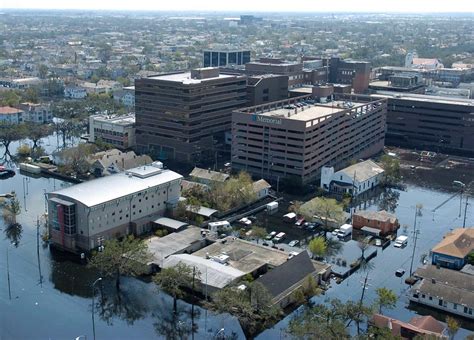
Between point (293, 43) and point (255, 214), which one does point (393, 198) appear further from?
point (293, 43)

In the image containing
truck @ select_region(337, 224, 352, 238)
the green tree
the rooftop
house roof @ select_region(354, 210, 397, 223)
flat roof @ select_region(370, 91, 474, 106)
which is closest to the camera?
the rooftop

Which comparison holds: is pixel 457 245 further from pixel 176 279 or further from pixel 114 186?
pixel 114 186

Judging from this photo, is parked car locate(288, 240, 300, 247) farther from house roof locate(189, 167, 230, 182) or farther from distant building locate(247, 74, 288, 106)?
distant building locate(247, 74, 288, 106)

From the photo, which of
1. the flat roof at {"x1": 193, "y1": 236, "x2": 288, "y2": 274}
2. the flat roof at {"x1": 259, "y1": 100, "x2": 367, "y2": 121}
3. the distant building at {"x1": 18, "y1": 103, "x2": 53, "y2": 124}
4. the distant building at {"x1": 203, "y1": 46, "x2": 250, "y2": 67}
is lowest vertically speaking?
the flat roof at {"x1": 193, "y1": 236, "x2": 288, "y2": 274}

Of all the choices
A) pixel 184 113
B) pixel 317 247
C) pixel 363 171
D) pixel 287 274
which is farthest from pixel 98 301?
pixel 184 113

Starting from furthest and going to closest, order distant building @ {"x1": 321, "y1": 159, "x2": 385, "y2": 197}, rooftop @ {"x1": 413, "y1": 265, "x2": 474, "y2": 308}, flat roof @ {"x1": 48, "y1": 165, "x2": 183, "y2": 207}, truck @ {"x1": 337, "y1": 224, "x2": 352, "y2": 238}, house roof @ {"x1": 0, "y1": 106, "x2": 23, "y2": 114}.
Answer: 1. house roof @ {"x1": 0, "y1": 106, "x2": 23, "y2": 114}
2. distant building @ {"x1": 321, "y1": 159, "x2": 385, "y2": 197}
3. truck @ {"x1": 337, "y1": 224, "x2": 352, "y2": 238}
4. flat roof @ {"x1": 48, "y1": 165, "x2": 183, "y2": 207}
5. rooftop @ {"x1": 413, "y1": 265, "x2": 474, "y2": 308}

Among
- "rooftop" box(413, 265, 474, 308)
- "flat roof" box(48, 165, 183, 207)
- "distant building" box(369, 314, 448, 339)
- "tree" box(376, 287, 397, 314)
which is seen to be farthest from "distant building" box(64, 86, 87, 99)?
"distant building" box(369, 314, 448, 339)

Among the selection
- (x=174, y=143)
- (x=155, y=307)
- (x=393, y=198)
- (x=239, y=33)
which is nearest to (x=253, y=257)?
(x=155, y=307)
